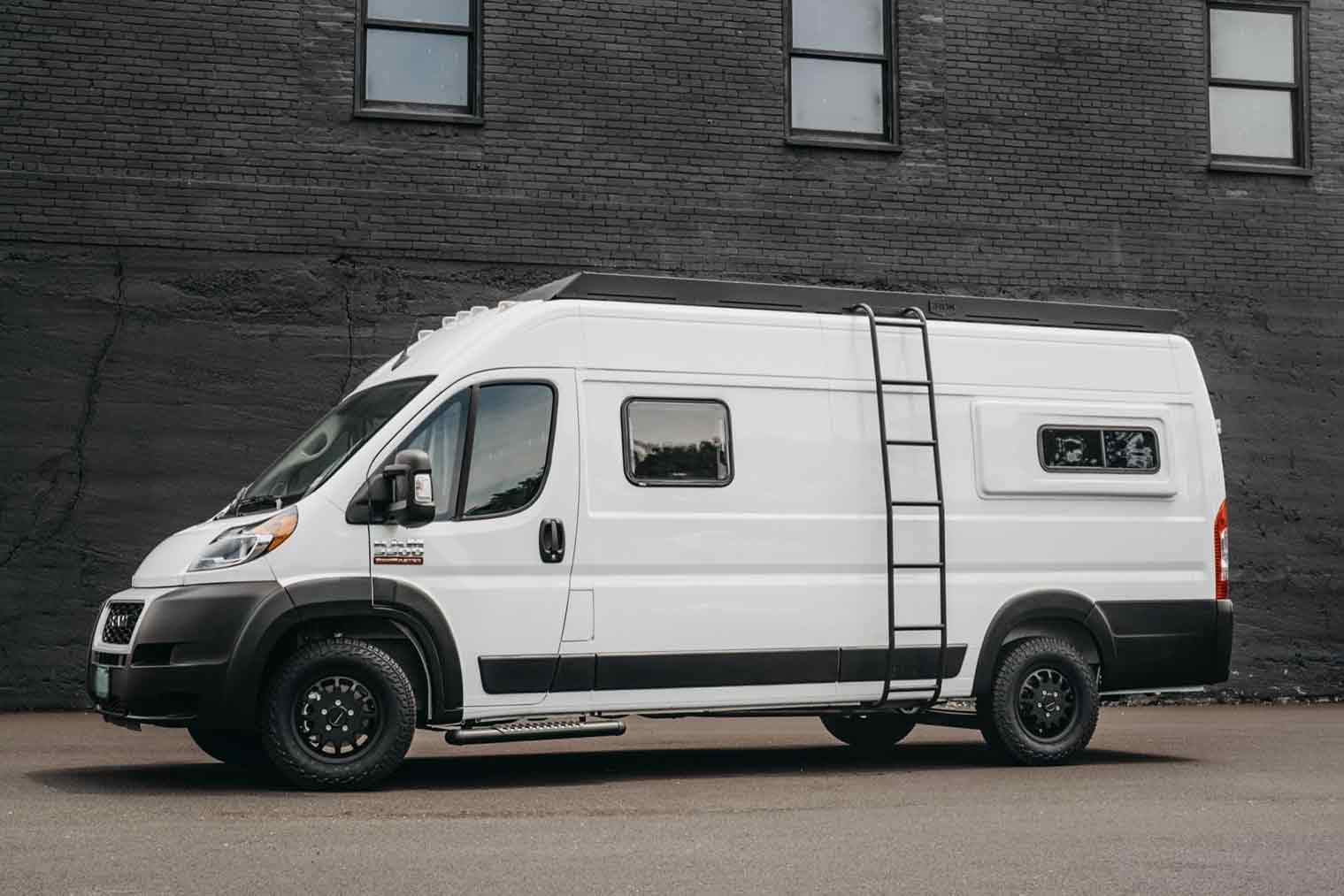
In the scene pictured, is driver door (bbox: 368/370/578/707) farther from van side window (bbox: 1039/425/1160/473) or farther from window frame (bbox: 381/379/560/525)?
van side window (bbox: 1039/425/1160/473)

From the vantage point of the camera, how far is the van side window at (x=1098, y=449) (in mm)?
10992

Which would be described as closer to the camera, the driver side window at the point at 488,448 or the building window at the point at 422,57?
the driver side window at the point at 488,448

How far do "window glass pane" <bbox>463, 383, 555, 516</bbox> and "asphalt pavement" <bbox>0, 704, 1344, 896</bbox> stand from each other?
1.49m

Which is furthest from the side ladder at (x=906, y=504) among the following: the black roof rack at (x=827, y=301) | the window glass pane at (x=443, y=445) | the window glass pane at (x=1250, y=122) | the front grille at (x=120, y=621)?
the window glass pane at (x=1250, y=122)

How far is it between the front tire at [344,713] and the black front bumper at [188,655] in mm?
276

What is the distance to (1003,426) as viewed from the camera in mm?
10867

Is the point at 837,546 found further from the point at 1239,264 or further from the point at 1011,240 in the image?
the point at 1239,264

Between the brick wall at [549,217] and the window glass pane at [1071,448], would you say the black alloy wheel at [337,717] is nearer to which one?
the window glass pane at [1071,448]

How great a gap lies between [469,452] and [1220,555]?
482 centimetres

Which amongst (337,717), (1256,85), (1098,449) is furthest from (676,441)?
(1256,85)

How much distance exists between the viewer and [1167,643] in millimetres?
11188

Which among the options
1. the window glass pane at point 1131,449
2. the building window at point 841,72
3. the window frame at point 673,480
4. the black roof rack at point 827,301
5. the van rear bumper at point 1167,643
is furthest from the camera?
the building window at point 841,72

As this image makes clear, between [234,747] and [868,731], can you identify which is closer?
[234,747]

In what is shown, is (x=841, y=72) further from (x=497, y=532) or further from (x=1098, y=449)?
(x=497, y=532)
